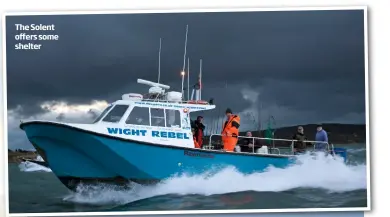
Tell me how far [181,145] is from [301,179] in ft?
3.58

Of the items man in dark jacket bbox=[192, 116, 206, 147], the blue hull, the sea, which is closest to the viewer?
the blue hull

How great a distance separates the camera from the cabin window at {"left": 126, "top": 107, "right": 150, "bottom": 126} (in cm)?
630

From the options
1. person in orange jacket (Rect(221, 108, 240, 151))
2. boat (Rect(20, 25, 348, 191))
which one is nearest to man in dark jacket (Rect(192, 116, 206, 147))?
boat (Rect(20, 25, 348, 191))

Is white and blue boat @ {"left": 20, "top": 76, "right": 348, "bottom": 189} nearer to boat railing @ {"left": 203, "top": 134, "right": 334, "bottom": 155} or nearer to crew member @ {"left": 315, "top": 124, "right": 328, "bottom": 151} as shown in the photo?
boat railing @ {"left": 203, "top": 134, "right": 334, "bottom": 155}

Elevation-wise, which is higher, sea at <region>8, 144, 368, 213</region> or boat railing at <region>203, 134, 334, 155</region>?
boat railing at <region>203, 134, 334, 155</region>

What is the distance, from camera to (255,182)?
6.39 metres

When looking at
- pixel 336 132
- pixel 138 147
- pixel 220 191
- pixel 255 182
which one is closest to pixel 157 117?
pixel 138 147

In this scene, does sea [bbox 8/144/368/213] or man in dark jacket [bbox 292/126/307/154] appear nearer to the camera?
sea [bbox 8/144/368/213]

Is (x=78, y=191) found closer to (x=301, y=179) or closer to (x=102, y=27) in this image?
(x=102, y=27)

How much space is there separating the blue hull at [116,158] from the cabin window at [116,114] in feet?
0.51

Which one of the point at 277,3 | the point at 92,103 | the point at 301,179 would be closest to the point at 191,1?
the point at 277,3

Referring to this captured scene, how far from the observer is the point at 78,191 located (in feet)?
20.7

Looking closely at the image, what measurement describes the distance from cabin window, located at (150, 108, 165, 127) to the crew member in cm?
135

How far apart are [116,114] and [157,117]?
0.36 meters
